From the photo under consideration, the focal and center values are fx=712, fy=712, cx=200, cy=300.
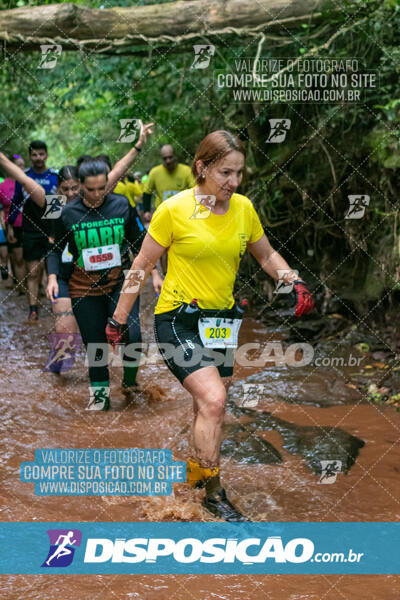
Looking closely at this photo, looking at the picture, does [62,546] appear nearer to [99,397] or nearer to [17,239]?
[99,397]

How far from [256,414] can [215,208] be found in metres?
2.33

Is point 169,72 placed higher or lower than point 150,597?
higher

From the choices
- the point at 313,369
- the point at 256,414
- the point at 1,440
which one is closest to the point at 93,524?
the point at 1,440

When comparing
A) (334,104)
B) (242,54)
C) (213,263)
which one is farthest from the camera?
(242,54)

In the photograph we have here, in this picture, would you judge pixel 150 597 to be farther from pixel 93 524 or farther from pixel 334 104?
pixel 334 104

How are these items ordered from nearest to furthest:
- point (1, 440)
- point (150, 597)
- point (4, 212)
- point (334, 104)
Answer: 1. point (150, 597)
2. point (1, 440)
3. point (334, 104)
4. point (4, 212)

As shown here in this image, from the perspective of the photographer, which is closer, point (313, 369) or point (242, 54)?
point (313, 369)

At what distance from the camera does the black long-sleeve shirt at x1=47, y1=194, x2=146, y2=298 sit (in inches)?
203

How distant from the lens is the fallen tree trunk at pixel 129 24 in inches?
306

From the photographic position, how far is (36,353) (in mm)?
7500

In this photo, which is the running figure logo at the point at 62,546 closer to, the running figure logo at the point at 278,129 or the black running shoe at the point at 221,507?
the black running shoe at the point at 221,507

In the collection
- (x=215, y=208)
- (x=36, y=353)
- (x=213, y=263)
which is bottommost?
(x=36, y=353)

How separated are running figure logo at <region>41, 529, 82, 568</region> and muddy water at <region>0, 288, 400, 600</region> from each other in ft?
0.47

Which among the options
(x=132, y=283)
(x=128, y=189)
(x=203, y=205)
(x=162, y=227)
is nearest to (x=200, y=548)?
(x=132, y=283)
